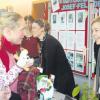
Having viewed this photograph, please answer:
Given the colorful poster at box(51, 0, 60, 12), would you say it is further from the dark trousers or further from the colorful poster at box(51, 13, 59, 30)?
the dark trousers

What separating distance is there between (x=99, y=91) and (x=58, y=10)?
70 cm

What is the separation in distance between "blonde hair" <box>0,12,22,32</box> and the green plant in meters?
0.73

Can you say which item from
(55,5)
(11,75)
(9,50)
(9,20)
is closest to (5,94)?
(11,75)

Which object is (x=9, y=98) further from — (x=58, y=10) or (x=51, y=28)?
(x=58, y=10)

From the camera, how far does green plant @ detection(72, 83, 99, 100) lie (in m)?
1.97

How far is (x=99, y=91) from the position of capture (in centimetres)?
195

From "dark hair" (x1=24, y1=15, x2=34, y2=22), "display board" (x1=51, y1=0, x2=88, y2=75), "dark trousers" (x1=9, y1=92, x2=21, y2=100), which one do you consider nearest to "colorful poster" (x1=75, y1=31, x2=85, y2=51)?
"display board" (x1=51, y1=0, x2=88, y2=75)

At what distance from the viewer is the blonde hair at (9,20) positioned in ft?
5.19

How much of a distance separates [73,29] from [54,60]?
12.1 inches

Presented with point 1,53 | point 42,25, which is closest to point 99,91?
point 42,25

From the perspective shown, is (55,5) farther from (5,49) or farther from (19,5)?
(5,49)

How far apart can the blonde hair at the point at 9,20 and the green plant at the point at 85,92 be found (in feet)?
2.41

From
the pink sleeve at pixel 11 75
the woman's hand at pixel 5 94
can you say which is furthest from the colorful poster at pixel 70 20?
the woman's hand at pixel 5 94

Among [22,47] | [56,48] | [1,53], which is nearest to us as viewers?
[1,53]
